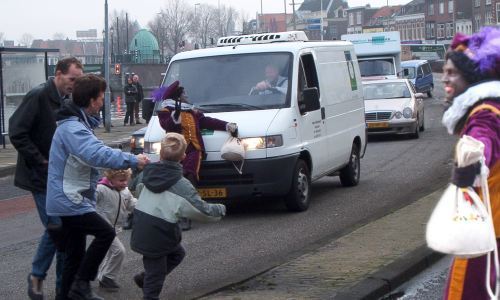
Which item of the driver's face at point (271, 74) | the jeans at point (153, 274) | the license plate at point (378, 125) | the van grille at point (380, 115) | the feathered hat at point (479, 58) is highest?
the driver's face at point (271, 74)

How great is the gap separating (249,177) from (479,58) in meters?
6.74

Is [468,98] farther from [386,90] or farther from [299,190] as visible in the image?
[386,90]

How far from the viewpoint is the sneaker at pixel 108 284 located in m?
7.52

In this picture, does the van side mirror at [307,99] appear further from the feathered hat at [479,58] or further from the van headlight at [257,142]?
the feathered hat at [479,58]

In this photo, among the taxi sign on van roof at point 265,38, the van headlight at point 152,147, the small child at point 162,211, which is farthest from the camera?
the taxi sign on van roof at point 265,38

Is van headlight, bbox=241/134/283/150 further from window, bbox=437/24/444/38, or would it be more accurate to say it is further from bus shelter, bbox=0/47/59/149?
window, bbox=437/24/444/38

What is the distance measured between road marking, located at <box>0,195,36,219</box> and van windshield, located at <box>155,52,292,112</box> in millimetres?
2974

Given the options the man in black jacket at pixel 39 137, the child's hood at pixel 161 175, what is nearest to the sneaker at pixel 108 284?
the man in black jacket at pixel 39 137

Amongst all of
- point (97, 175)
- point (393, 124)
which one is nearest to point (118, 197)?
point (97, 175)

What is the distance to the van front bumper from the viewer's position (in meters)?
10.8

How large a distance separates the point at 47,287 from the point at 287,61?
5117mm

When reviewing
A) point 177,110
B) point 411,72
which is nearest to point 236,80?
point 177,110

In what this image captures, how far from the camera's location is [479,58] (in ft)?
13.7

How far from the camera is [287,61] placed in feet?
38.4
